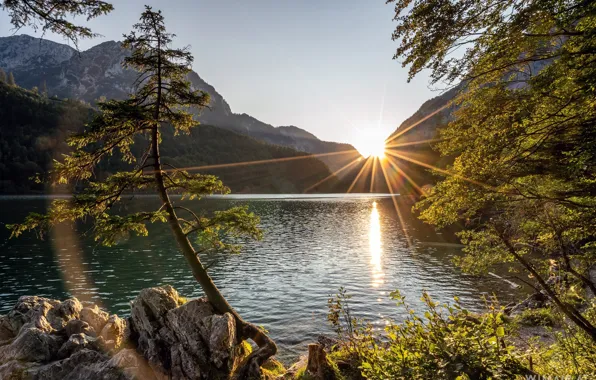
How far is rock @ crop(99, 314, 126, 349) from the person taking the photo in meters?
14.5

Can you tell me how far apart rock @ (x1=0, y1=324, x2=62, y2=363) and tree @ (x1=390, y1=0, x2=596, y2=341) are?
16.5 meters

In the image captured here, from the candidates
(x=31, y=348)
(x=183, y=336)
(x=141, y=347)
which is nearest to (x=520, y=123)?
(x=183, y=336)

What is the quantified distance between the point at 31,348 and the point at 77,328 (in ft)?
6.78

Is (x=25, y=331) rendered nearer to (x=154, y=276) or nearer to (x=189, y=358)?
(x=189, y=358)

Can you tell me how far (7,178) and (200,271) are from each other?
219349mm

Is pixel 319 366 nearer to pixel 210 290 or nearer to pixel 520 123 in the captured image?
pixel 210 290

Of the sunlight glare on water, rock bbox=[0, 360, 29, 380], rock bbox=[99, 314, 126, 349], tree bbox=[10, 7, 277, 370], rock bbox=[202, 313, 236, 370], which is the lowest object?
the sunlight glare on water

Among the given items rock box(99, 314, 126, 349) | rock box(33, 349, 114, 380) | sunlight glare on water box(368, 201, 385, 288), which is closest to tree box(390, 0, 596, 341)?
rock box(33, 349, 114, 380)

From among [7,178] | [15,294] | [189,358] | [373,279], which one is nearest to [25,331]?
[189,358]

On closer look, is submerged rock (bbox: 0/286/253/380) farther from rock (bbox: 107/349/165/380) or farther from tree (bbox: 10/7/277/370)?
tree (bbox: 10/7/277/370)

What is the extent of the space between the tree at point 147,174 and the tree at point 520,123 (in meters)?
8.45

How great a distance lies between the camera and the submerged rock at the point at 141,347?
39.8ft

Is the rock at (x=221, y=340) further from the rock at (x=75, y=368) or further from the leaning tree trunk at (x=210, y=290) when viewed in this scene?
the rock at (x=75, y=368)

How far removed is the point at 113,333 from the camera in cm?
1588
